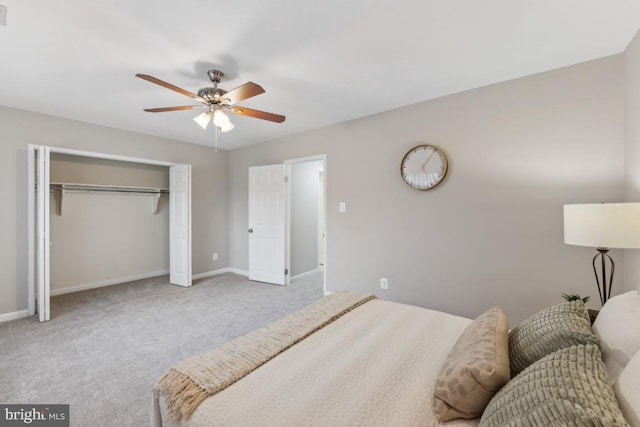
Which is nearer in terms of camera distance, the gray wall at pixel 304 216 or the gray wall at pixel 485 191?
the gray wall at pixel 485 191

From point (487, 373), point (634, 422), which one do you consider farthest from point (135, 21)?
point (634, 422)

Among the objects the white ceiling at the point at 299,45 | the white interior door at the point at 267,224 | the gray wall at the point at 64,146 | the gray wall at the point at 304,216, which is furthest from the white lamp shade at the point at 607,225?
the gray wall at the point at 64,146

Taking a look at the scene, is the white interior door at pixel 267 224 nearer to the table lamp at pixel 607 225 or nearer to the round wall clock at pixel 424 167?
the round wall clock at pixel 424 167

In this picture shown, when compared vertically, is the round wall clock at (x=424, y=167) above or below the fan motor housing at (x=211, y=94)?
below

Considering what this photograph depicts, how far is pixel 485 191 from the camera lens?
8.98 ft

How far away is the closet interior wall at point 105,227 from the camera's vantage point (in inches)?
156

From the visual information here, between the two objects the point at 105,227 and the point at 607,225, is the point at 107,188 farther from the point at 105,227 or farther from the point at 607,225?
the point at 607,225

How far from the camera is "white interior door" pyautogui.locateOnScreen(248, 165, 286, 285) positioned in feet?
14.9

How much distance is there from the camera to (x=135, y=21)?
5.87 ft

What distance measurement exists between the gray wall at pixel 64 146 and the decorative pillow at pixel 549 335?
4.85 m

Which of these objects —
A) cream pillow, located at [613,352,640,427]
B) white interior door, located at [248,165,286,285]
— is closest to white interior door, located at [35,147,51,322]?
white interior door, located at [248,165,286,285]

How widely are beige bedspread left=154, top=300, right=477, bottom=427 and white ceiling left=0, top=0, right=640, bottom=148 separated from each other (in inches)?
76.6

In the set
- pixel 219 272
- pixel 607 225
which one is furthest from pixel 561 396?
pixel 219 272

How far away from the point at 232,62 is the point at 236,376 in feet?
7.36
